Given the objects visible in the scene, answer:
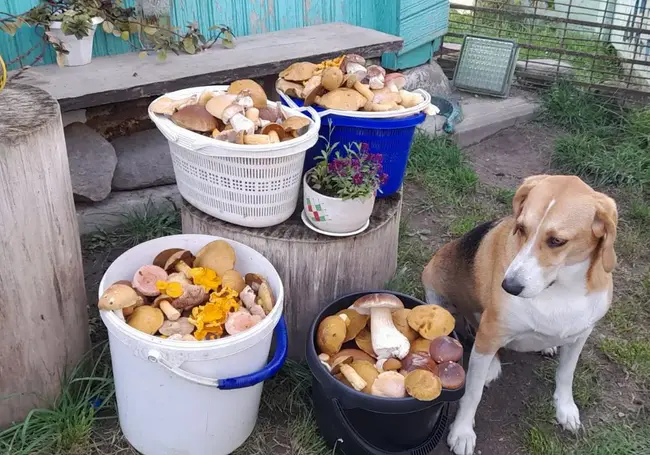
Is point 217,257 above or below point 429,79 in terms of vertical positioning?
above

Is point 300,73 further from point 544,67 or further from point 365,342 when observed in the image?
point 544,67

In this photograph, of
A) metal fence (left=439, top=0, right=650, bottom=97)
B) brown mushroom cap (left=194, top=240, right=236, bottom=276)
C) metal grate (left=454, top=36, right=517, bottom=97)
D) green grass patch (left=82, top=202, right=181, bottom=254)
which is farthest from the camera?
metal grate (left=454, top=36, right=517, bottom=97)

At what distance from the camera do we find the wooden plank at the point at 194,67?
11.7 feet

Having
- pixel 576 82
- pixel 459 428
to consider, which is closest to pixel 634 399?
pixel 459 428

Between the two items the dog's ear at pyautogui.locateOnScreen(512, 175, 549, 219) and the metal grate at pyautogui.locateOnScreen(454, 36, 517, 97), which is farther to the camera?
the metal grate at pyautogui.locateOnScreen(454, 36, 517, 97)

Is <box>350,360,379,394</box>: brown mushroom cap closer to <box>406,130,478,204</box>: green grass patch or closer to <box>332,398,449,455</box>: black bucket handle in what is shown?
<box>332,398,449,455</box>: black bucket handle

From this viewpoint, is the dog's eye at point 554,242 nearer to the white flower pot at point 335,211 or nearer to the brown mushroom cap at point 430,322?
the brown mushroom cap at point 430,322

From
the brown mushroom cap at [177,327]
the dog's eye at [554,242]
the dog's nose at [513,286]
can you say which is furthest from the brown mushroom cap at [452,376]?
the brown mushroom cap at [177,327]

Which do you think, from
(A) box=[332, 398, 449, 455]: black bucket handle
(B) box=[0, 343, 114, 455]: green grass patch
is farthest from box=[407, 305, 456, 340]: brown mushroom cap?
(B) box=[0, 343, 114, 455]: green grass patch

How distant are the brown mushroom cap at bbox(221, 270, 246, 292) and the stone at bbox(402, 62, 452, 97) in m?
3.59

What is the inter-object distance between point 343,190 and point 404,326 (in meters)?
Result: 0.63

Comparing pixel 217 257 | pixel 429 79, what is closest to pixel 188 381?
pixel 217 257

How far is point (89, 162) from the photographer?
12.9 feet

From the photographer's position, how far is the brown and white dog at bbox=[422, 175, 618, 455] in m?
2.34
